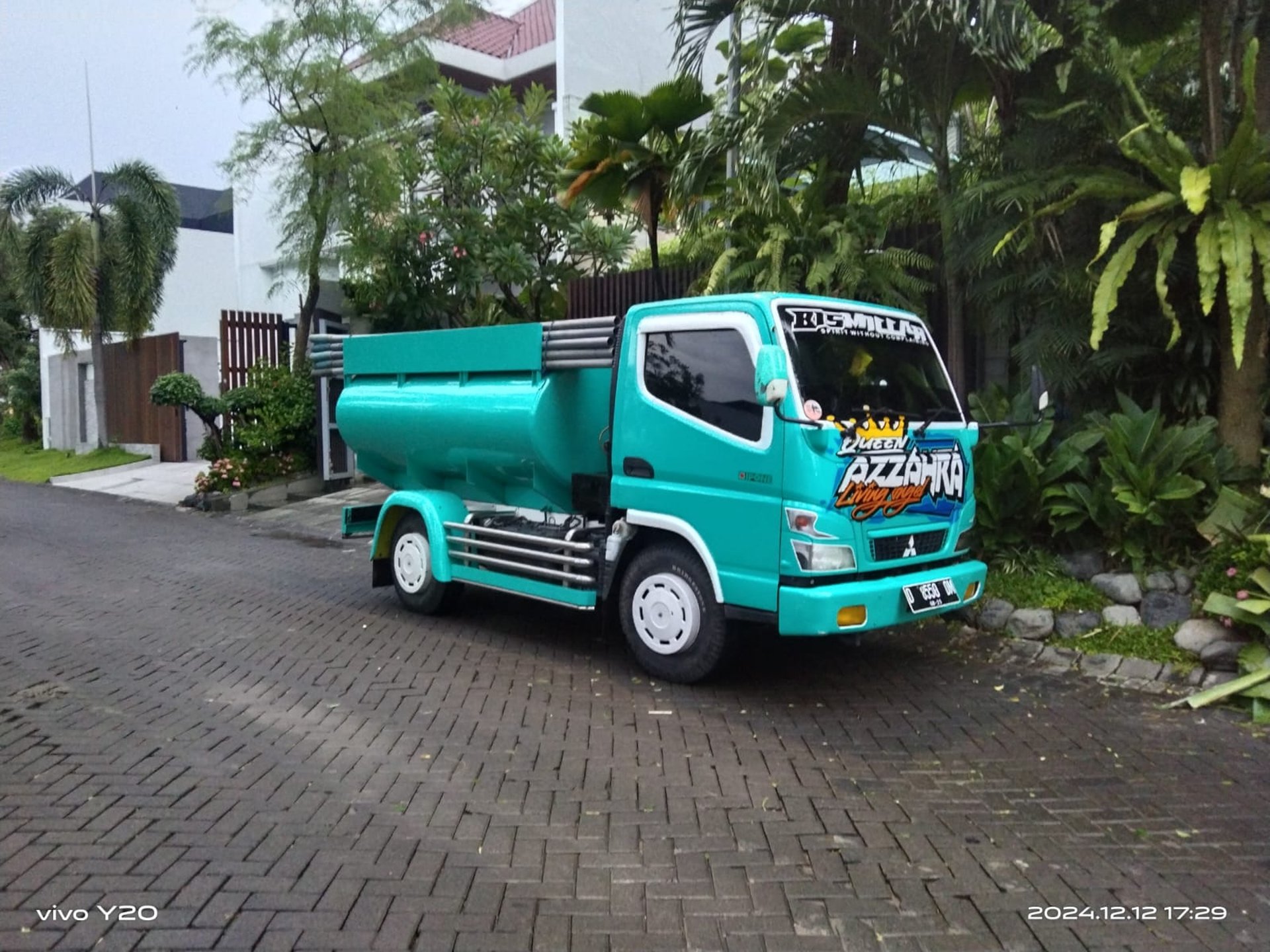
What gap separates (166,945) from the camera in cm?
321

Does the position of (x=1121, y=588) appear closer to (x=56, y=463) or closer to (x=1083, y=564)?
(x=1083, y=564)

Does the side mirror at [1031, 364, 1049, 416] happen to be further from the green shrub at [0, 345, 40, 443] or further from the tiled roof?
the green shrub at [0, 345, 40, 443]

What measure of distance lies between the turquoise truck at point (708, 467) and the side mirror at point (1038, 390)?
1.53 meters

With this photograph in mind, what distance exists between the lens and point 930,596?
5742 mm

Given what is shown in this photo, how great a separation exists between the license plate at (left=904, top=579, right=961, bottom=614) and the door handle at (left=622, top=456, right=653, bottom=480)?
166cm

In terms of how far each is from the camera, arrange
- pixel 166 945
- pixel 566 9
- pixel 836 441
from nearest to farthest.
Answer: pixel 166 945 → pixel 836 441 → pixel 566 9

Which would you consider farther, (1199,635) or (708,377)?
(1199,635)

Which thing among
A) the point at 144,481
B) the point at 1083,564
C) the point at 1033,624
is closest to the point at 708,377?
the point at 1033,624

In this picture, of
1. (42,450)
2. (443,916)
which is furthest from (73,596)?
(42,450)

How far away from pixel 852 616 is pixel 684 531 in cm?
109

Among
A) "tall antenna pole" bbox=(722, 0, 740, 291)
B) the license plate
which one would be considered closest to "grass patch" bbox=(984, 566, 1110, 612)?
the license plate

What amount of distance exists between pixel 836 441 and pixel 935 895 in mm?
2450

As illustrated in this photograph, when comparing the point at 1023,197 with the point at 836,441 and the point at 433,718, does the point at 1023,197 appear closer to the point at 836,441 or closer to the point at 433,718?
the point at 836,441

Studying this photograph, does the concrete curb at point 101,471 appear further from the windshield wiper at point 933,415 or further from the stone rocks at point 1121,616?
the stone rocks at point 1121,616
